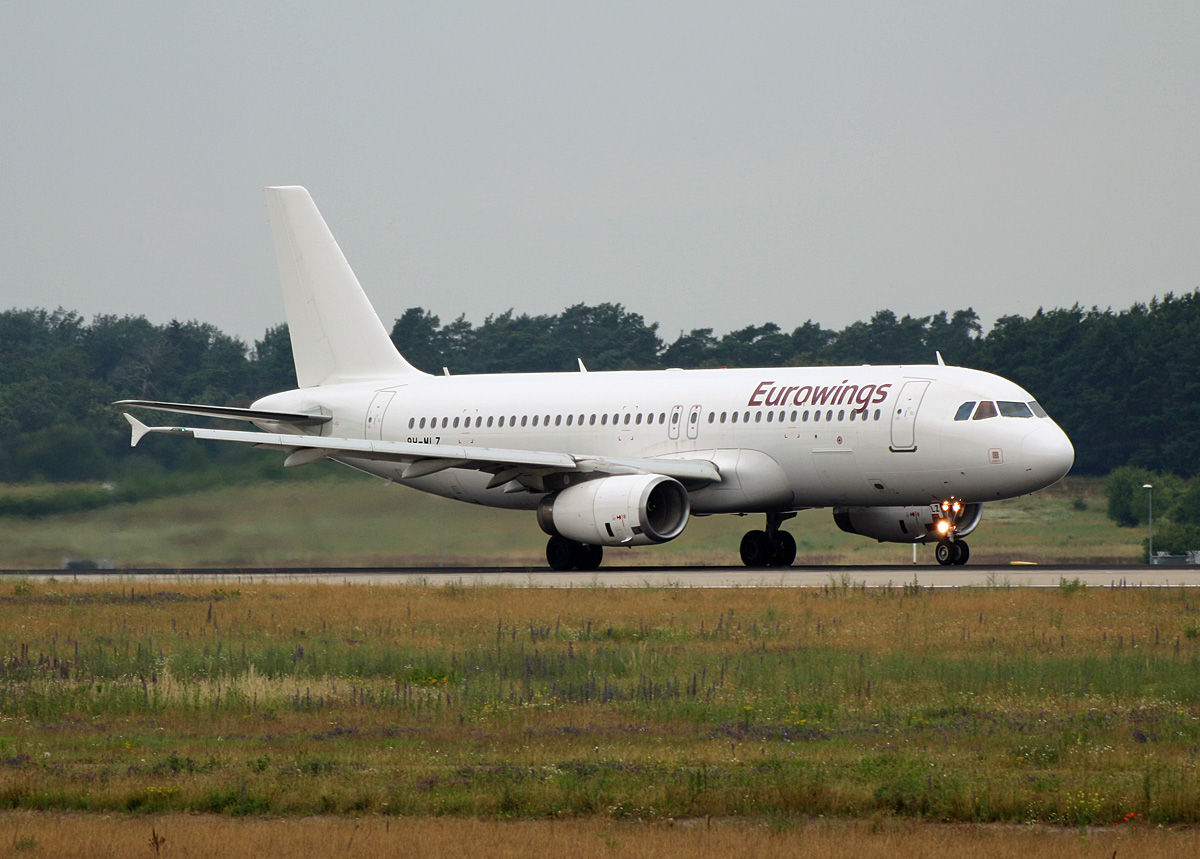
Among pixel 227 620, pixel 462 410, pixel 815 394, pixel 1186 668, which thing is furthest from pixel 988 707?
pixel 462 410

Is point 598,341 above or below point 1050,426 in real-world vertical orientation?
above

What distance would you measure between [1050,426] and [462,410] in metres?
14.2

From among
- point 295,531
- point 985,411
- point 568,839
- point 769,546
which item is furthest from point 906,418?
point 568,839

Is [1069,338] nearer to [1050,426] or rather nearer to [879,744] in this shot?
[1050,426]

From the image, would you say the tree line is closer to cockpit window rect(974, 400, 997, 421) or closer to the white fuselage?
the white fuselage

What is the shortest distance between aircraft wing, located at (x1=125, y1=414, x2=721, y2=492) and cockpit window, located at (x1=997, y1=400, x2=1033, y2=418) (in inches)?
230

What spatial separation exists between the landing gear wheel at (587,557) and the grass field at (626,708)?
9772mm

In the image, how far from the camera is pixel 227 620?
23.9 m

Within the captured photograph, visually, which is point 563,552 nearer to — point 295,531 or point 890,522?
point 890,522

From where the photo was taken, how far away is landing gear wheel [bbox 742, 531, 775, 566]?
120ft

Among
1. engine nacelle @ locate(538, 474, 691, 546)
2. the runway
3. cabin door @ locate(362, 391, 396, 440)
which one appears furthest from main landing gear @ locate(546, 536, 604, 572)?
cabin door @ locate(362, 391, 396, 440)

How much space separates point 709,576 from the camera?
104 ft

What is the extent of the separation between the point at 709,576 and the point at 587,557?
461 centimetres

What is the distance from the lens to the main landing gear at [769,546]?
36719 mm
